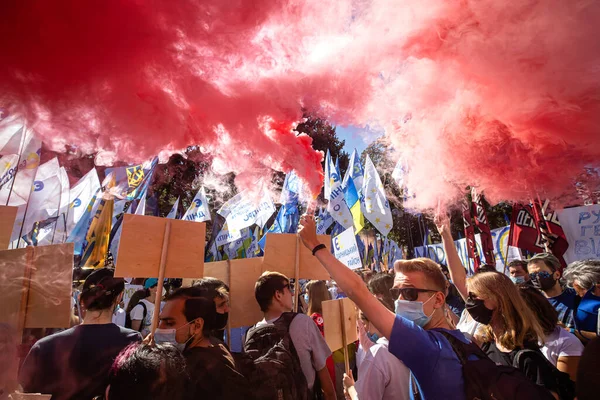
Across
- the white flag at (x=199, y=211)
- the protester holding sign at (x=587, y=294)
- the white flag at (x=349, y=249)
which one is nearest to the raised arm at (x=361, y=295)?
the protester holding sign at (x=587, y=294)

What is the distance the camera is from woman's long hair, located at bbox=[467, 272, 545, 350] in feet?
8.29

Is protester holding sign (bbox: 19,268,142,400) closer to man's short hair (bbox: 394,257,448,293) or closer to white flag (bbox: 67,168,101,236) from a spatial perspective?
man's short hair (bbox: 394,257,448,293)

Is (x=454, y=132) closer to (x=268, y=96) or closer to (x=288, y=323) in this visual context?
(x=268, y=96)

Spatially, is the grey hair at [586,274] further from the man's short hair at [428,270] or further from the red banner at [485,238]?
the red banner at [485,238]

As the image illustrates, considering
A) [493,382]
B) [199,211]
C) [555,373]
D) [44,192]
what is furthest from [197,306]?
[199,211]

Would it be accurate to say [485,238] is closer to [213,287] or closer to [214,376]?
[213,287]

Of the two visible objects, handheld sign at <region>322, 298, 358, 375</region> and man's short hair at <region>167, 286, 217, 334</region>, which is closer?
man's short hair at <region>167, 286, 217, 334</region>

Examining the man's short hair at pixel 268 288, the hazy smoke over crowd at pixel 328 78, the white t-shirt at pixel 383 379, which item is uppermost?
the hazy smoke over crowd at pixel 328 78

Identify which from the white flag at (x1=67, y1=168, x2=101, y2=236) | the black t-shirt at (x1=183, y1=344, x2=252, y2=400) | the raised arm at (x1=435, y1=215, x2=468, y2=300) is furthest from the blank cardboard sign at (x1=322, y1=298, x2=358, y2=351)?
the white flag at (x1=67, y1=168, x2=101, y2=236)

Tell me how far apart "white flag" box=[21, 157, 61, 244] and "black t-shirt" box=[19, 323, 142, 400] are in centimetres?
840

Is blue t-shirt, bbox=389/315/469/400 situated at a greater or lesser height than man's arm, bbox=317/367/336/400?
greater

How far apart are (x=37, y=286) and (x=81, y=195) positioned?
10.4m

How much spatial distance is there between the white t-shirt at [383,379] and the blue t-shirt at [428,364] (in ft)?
1.79

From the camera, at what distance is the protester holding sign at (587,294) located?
367 centimetres
